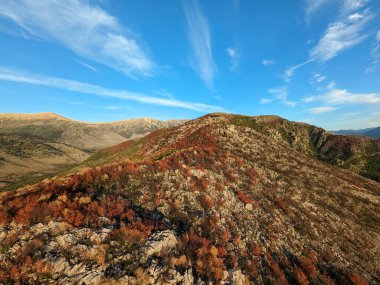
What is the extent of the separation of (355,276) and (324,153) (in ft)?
343

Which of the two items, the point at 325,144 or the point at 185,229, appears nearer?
the point at 185,229

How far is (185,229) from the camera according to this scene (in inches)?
818

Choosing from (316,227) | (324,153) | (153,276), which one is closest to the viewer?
(153,276)

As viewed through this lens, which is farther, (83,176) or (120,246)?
(83,176)

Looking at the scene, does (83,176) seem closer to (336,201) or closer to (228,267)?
(228,267)

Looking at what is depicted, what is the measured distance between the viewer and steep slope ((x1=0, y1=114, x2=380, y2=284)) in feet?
48.4

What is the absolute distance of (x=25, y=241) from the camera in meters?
15.0

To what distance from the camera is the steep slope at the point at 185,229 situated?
580 inches

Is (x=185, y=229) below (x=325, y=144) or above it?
below

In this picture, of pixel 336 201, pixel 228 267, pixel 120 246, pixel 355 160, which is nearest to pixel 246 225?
pixel 228 267

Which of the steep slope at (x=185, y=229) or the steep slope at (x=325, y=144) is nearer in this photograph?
the steep slope at (x=185, y=229)

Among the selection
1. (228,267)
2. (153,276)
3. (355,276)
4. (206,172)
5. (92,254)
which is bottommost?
(355,276)

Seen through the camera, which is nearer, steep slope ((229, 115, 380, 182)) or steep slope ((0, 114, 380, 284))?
steep slope ((0, 114, 380, 284))

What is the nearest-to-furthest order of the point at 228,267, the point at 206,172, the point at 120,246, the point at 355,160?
the point at 120,246 < the point at 228,267 < the point at 206,172 < the point at 355,160
